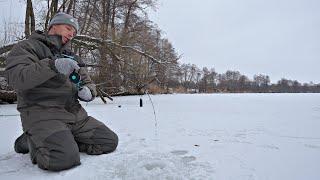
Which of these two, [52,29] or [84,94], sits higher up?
[52,29]

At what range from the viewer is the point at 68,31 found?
273 cm

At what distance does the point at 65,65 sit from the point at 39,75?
0.65 ft

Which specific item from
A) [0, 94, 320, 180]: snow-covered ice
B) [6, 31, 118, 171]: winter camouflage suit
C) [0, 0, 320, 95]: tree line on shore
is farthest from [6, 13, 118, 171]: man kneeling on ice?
[0, 0, 320, 95]: tree line on shore

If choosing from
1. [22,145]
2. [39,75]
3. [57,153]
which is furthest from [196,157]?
[22,145]

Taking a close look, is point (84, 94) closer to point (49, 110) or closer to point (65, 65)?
point (49, 110)

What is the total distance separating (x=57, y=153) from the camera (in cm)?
222

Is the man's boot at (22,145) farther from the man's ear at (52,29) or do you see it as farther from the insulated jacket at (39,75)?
the man's ear at (52,29)

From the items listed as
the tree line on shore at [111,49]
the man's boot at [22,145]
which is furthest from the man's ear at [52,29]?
the tree line on shore at [111,49]

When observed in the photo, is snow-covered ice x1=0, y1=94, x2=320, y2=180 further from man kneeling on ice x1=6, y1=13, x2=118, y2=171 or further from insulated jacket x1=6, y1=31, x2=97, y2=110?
insulated jacket x1=6, y1=31, x2=97, y2=110

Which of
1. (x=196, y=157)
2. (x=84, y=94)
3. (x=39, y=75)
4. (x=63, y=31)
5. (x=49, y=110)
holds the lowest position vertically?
(x=196, y=157)

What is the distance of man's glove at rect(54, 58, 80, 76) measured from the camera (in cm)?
226

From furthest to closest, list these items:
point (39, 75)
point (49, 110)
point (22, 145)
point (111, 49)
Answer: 1. point (111, 49)
2. point (22, 145)
3. point (49, 110)
4. point (39, 75)

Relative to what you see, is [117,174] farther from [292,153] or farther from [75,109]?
[292,153]

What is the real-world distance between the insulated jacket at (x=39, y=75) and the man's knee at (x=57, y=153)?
0.33 metres
